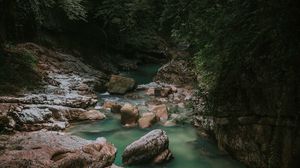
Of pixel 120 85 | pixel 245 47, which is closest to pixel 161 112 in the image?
pixel 120 85

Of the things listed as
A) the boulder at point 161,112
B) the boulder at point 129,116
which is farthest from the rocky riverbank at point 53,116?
the boulder at point 161,112

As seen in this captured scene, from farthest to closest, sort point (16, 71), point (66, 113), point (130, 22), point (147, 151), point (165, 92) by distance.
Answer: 1. point (130, 22)
2. point (165, 92)
3. point (16, 71)
4. point (66, 113)
5. point (147, 151)

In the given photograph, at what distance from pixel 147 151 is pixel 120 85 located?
7238 mm

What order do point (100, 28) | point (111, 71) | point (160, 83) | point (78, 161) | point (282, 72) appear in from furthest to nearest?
point (100, 28) → point (111, 71) → point (160, 83) → point (78, 161) → point (282, 72)

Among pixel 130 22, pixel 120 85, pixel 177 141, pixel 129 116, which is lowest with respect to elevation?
pixel 177 141

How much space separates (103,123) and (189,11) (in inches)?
201

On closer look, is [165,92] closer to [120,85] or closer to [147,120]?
[120,85]

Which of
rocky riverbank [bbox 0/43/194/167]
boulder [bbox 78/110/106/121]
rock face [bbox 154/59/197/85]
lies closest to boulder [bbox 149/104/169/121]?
rocky riverbank [bbox 0/43/194/167]

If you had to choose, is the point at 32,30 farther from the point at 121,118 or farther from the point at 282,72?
the point at 282,72

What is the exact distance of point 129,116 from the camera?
38.3ft

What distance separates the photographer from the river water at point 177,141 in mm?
8992

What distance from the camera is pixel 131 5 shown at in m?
21.4

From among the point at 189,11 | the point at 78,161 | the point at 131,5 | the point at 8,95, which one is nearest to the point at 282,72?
the point at 189,11

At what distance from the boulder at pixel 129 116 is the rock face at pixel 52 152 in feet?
8.50
